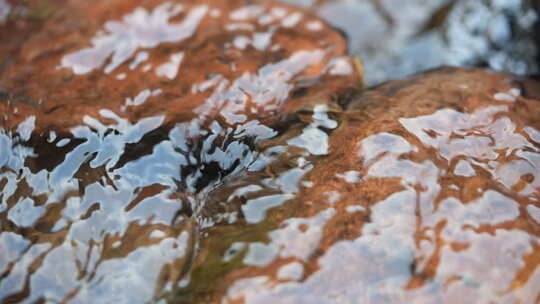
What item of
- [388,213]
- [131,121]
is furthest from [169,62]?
[388,213]

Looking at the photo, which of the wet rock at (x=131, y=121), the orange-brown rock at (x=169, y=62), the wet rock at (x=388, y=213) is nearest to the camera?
the wet rock at (x=388, y=213)

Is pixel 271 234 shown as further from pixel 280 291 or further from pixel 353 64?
pixel 353 64

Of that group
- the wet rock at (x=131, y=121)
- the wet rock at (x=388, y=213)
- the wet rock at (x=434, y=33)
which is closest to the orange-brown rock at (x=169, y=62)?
the wet rock at (x=131, y=121)

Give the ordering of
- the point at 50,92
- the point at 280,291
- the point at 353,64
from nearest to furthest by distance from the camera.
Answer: the point at 280,291 < the point at 50,92 < the point at 353,64

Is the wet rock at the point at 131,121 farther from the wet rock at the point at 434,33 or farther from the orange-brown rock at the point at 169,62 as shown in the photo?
the wet rock at the point at 434,33

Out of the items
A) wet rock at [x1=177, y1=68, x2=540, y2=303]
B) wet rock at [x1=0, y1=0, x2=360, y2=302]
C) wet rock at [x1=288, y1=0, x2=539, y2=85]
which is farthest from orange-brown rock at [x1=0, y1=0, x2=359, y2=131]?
wet rock at [x1=288, y1=0, x2=539, y2=85]

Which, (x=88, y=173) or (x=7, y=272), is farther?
(x=88, y=173)

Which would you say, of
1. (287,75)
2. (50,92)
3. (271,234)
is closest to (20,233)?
(50,92)

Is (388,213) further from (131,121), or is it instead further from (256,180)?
(131,121)
